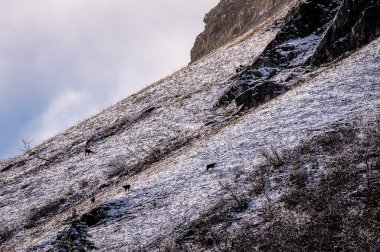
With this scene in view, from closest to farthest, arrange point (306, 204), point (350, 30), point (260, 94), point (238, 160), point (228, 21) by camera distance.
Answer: point (306, 204), point (238, 160), point (260, 94), point (350, 30), point (228, 21)

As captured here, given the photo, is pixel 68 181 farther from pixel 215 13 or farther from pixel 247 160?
pixel 215 13

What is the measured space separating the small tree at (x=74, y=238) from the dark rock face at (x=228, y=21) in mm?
51707

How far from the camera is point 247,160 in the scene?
1973 centimetres

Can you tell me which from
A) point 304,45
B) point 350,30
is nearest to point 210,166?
point 350,30

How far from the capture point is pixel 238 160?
793 inches

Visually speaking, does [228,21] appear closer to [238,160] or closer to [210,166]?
[210,166]

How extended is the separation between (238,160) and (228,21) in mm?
59496

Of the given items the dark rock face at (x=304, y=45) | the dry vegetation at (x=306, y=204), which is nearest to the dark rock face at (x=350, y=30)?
the dark rock face at (x=304, y=45)

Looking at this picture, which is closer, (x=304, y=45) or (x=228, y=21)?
(x=304, y=45)

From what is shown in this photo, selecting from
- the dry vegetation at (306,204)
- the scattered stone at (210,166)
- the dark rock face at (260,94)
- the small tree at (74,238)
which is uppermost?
the dark rock face at (260,94)

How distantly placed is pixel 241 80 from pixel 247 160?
14146 mm

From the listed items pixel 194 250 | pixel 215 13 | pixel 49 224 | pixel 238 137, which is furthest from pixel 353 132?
pixel 215 13

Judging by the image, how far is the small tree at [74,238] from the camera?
17.4 metres

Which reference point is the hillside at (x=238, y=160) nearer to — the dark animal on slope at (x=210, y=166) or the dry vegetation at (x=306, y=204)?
the dry vegetation at (x=306, y=204)
